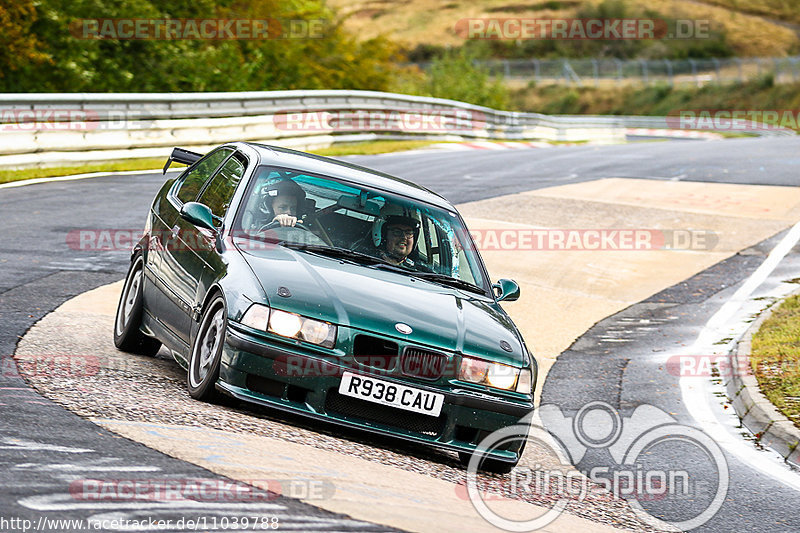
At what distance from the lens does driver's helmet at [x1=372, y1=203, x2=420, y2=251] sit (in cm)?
722

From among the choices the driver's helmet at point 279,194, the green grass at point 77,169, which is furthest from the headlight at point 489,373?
the green grass at point 77,169

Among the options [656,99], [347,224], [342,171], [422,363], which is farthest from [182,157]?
[656,99]

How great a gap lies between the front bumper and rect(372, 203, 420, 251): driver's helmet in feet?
4.69

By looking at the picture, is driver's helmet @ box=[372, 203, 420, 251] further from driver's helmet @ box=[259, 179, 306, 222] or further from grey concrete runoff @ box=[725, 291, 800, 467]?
grey concrete runoff @ box=[725, 291, 800, 467]

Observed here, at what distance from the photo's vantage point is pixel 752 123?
52.8m

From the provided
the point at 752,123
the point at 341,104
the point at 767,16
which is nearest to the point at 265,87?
the point at 341,104

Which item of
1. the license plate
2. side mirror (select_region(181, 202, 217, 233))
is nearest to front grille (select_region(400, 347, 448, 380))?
the license plate

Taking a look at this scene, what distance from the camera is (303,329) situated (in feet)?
19.6

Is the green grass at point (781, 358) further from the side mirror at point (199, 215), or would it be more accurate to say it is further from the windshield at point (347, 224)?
the side mirror at point (199, 215)

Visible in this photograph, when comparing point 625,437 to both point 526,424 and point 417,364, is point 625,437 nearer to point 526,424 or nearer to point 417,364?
point 526,424

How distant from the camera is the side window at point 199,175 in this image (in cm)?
804

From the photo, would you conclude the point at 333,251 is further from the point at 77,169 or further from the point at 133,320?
the point at 77,169

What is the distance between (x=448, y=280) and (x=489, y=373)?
43.3 inches

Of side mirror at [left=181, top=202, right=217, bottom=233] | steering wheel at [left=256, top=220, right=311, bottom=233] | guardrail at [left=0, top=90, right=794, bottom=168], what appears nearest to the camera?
side mirror at [left=181, top=202, right=217, bottom=233]
